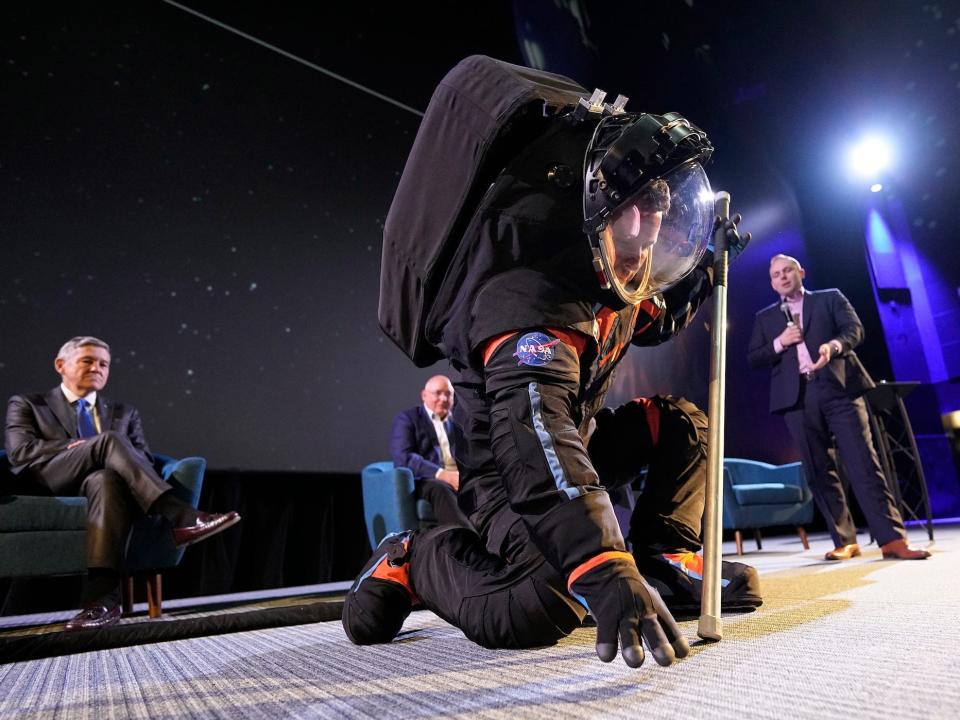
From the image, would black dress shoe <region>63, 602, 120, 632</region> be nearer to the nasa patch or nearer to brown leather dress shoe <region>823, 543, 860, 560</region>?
the nasa patch

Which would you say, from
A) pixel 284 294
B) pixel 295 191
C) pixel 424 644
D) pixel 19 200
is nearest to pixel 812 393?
pixel 424 644

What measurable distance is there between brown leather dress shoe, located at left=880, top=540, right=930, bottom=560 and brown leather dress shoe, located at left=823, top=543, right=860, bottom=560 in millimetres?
223

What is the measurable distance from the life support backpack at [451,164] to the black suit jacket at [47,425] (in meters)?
2.09

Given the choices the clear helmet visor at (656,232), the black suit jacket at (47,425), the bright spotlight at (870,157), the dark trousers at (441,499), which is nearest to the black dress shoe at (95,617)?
the black suit jacket at (47,425)

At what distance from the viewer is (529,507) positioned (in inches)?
32.7

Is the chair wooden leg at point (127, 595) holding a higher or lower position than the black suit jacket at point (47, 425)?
lower

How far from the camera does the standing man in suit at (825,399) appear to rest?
2578 millimetres

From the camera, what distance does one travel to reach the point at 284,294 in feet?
12.8

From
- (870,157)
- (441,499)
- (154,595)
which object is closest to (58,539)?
(154,595)

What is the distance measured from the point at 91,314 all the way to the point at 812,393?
Result: 352cm

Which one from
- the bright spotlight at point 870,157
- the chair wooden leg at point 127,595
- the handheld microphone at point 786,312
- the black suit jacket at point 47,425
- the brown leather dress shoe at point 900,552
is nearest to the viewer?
the brown leather dress shoe at point 900,552

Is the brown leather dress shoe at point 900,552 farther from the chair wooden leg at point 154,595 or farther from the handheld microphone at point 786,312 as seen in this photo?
the chair wooden leg at point 154,595

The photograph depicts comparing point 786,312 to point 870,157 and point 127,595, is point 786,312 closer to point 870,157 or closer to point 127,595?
point 127,595

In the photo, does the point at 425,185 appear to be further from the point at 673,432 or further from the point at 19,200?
the point at 19,200
